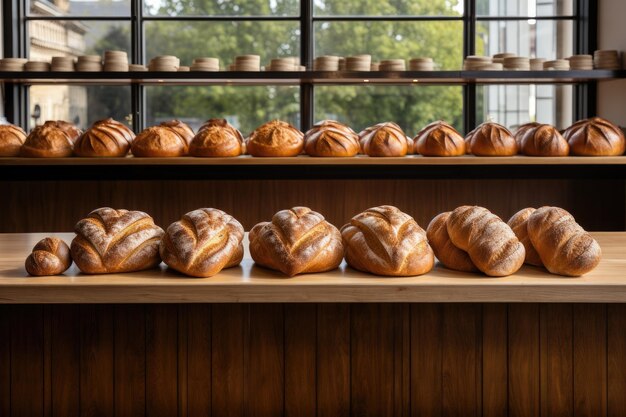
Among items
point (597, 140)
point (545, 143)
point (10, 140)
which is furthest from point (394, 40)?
point (10, 140)

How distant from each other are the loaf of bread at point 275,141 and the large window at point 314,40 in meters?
0.82

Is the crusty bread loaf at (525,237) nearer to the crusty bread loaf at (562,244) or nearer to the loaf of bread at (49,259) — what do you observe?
the crusty bread loaf at (562,244)

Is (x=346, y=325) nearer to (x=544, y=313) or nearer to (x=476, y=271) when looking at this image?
(x=476, y=271)

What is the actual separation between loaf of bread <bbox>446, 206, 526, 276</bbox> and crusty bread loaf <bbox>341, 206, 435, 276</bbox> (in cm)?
9

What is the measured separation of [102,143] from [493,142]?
2165mm

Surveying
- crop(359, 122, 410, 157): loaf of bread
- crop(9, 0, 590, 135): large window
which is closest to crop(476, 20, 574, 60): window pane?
crop(9, 0, 590, 135): large window

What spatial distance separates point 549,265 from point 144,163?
2800 millimetres

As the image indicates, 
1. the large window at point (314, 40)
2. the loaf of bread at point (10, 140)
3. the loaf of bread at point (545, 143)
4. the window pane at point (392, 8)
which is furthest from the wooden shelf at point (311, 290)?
the window pane at point (392, 8)

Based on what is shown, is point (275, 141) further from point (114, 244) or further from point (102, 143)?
point (114, 244)

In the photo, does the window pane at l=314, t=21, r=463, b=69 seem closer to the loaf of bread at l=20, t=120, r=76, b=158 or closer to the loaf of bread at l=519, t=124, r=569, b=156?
the loaf of bread at l=519, t=124, r=569, b=156

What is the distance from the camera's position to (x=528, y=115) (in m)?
5.12

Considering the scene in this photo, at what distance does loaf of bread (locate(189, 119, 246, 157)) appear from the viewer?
13.4 feet

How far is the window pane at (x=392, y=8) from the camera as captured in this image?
5023mm

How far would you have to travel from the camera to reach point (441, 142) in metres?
4.13
